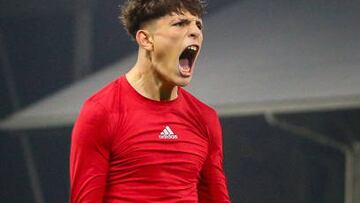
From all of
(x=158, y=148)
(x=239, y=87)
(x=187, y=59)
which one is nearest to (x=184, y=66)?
(x=187, y=59)

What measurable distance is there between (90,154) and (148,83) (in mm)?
140

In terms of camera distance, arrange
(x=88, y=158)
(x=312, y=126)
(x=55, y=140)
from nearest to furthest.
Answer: (x=88, y=158)
(x=312, y=126)
(x=55, y=140)

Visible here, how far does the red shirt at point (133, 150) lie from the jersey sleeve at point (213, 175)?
0.03 metres

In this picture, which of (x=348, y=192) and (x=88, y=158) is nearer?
(x=88, y=158)

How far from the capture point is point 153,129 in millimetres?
1055

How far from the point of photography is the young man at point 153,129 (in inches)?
40.1

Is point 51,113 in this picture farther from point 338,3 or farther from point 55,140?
point 338,3

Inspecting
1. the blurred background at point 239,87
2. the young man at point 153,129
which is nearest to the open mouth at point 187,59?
the young man at point 153,129

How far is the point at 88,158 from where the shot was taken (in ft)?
3.33

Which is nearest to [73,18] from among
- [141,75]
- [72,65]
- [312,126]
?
[72,65]

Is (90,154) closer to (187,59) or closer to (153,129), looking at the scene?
(153,129)

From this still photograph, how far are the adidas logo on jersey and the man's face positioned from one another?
0.07 metres

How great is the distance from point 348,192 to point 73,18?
32.1 inches

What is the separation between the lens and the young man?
3.34 feet
